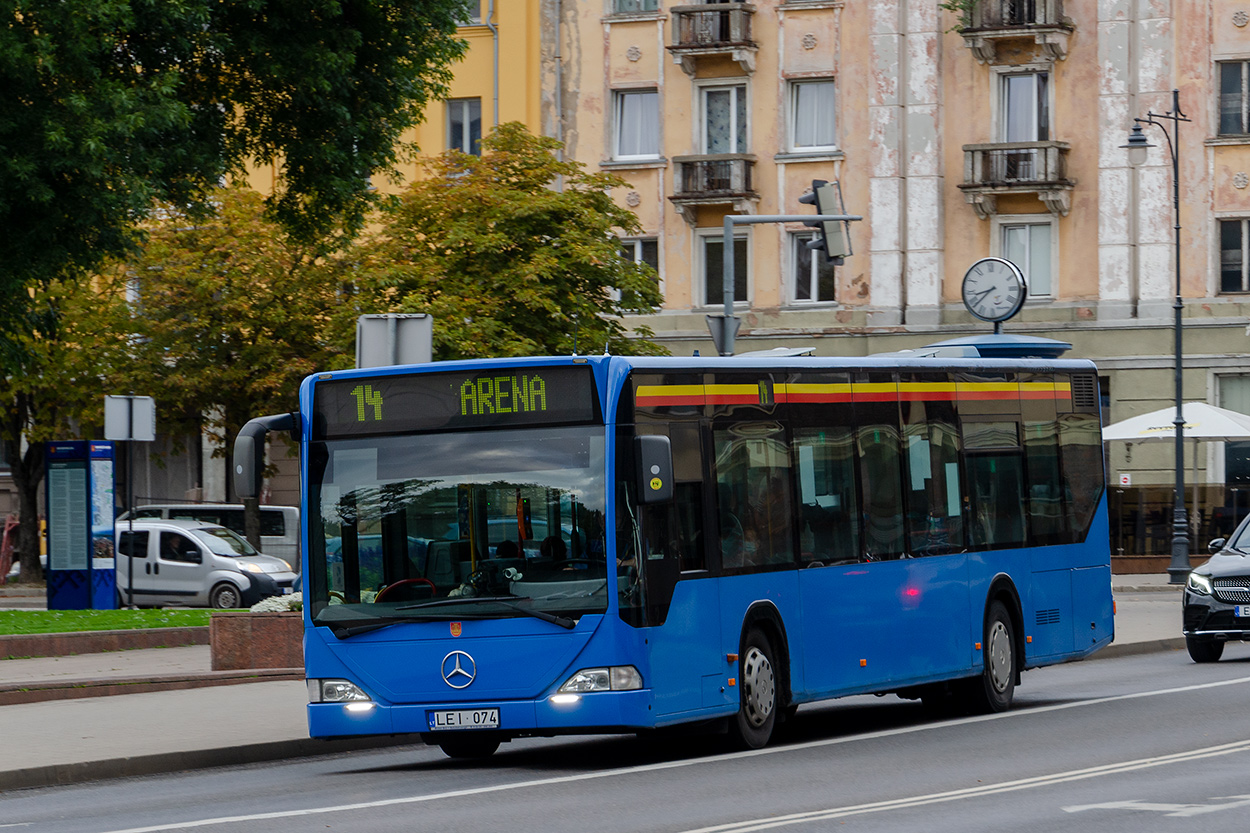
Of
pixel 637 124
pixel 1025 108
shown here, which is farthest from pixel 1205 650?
pixel 637 124

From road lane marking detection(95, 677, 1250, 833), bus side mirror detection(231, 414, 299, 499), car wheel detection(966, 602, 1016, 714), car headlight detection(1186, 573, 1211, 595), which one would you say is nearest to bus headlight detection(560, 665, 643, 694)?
road lane marking detection(95, 677, 1250, 833)

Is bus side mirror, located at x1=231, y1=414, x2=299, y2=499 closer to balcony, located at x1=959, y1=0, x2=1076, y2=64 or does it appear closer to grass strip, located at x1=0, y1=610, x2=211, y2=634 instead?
grass strip, located at x1=0, y1=610, x2=211, y2=634

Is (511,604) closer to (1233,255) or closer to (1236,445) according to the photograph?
(1233,255)

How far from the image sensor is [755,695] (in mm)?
14031

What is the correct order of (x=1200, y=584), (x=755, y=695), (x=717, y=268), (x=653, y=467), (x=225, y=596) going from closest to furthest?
(x=653, y=467), (x=755, y=695), (x=1200, y=584), (x=225, y=596), (x=717, y=268)

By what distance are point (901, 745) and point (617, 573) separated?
2.87m

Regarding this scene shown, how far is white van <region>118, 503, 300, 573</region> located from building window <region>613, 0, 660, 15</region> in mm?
13156

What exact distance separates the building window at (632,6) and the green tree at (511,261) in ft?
21.5

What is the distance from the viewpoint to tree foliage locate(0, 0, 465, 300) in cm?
2133

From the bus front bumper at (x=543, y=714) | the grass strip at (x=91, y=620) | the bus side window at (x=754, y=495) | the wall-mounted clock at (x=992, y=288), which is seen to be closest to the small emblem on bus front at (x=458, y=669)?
the bus front bumper at (x=543, y=714)

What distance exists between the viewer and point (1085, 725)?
603 inches

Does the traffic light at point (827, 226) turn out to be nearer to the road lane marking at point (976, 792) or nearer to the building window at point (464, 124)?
the road lane marking at point (976, 792)

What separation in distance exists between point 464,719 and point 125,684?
7137 mm

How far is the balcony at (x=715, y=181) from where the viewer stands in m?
44.7
